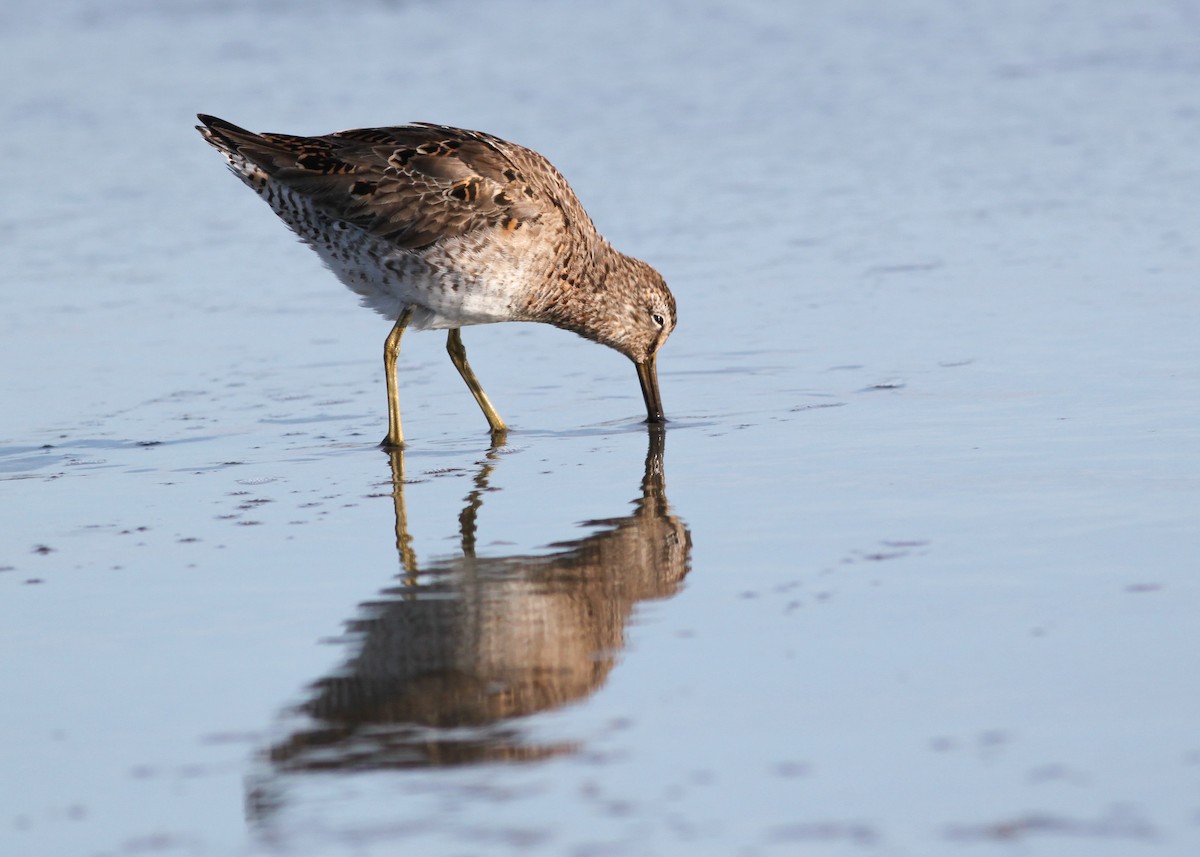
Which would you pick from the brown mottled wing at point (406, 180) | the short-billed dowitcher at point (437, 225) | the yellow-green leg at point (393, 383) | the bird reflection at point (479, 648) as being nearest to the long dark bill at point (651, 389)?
the short-billed dowitcher at point (437, 225)

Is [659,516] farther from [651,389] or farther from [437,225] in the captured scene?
[437,225]

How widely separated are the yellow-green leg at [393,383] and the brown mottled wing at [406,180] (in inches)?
15.7

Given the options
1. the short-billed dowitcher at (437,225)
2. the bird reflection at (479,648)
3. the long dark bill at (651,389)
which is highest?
the short-billed dowitcher at (437,225)

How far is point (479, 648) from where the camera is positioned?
448 centimetres

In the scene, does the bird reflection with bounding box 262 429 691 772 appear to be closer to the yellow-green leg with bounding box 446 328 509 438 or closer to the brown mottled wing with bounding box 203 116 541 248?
the yellow-green leg with bounding box 446 328 509 438

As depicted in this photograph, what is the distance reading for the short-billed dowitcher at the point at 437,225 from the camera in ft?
24.3

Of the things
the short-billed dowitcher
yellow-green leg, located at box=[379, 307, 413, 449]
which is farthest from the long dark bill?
yellow-green leg, located at box=[379, 307, 413, 449]

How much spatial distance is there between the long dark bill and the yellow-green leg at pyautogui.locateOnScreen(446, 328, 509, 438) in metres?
0.62

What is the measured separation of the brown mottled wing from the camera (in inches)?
291

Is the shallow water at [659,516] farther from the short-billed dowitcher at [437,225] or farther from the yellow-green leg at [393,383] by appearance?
the short-billed dowitcher at [437,225]

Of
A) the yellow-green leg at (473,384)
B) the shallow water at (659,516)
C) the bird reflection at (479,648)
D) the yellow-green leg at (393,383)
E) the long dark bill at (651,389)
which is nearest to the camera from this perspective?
the shallow water at (659,516)

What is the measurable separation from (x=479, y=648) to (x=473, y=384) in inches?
124

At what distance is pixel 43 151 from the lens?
13508 mm

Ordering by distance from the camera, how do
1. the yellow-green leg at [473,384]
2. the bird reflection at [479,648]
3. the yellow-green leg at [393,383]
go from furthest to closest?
the yellow-green leg at [473,384], the yellow-green leg at [393,383], the bird reflection at [479,648]
